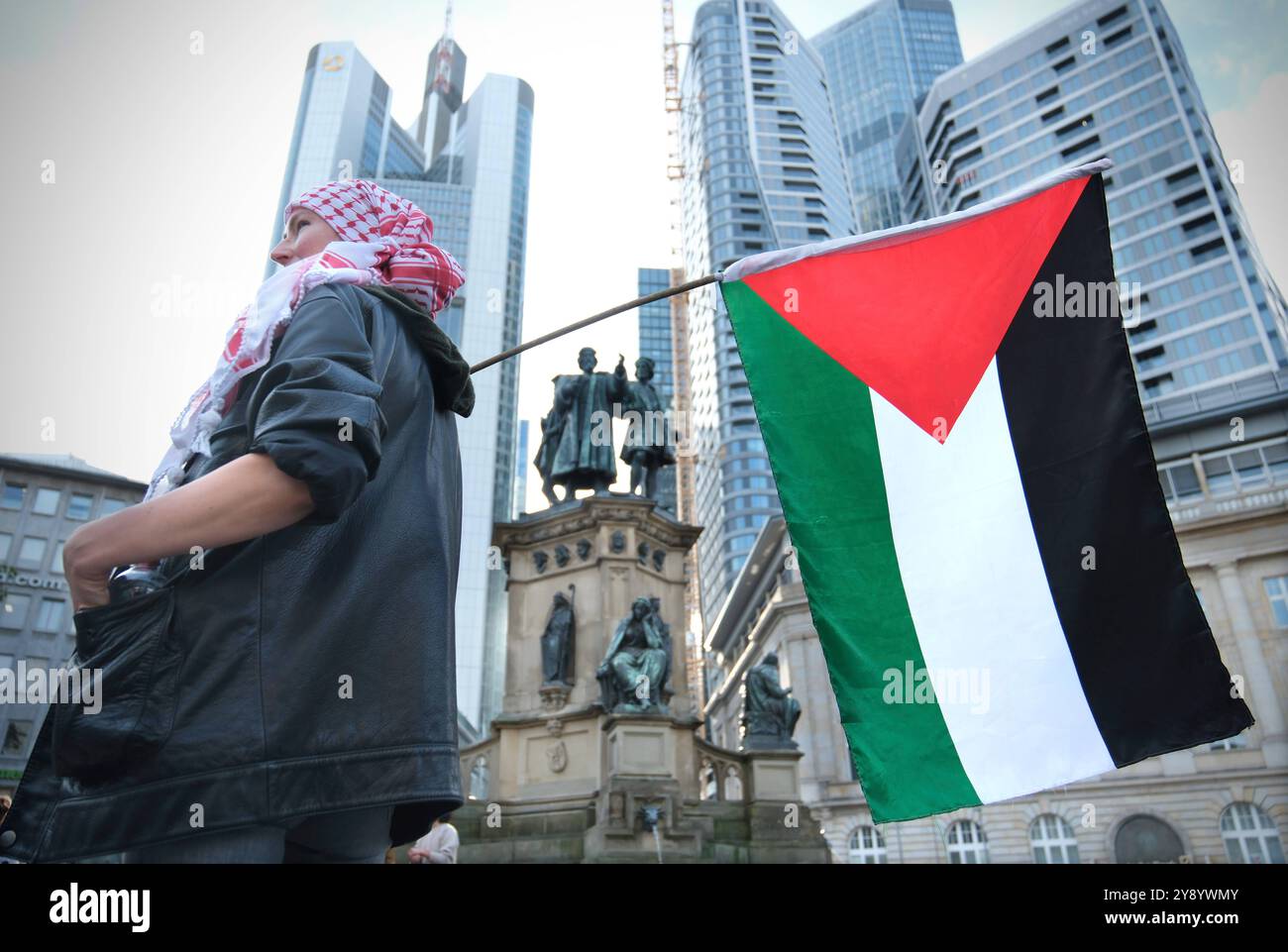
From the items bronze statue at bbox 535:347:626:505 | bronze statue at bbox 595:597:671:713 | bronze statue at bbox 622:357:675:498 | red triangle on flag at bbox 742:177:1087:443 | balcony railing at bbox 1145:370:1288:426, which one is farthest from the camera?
balcony railing at bbox 1145:370:1288:426

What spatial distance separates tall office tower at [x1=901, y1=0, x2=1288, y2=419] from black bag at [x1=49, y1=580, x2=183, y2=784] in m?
70.1

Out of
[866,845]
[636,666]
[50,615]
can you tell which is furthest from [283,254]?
[50,615]

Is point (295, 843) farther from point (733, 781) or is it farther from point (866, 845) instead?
point (866, 845)

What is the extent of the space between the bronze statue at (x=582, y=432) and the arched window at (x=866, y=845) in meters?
41.8

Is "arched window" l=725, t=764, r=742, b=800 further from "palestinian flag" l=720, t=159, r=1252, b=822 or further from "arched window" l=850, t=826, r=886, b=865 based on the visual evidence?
"arched window" l=850, t=826, r=886, b=865

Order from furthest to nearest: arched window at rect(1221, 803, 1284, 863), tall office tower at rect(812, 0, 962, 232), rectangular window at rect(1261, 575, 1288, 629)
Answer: tall office tower at rect(812, 0, 962, 232), rectangular window at rect(1261, 575, 1288, 629), arched window at rect(1221, 803, 1284, 863)

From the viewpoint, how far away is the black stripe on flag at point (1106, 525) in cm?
321

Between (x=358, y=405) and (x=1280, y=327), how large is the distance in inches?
3604

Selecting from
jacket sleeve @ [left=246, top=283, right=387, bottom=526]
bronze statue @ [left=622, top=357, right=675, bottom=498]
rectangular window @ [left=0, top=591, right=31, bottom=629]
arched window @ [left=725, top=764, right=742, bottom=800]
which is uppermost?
rectangular window @ [left=0, top=591, right=31, bottom=629]

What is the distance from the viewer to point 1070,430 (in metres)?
3.71

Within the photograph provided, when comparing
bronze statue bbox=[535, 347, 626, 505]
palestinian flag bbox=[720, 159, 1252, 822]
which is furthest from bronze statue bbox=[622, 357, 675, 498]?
palestinian flag bbox=[720, 159, 1252, 822]

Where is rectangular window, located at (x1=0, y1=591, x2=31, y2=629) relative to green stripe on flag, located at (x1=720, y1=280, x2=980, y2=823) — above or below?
above

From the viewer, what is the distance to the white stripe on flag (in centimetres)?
326

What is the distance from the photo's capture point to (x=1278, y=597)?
144ft
